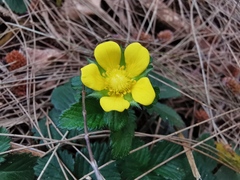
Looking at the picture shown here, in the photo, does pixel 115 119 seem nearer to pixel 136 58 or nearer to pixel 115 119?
pixel 115 119

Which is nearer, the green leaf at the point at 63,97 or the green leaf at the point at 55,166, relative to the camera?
the green leaf at the point at 55,166

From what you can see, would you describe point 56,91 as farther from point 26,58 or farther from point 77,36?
point 77,36

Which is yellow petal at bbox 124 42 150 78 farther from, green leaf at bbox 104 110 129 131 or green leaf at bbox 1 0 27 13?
green leaf at bbox 1 0 27 13

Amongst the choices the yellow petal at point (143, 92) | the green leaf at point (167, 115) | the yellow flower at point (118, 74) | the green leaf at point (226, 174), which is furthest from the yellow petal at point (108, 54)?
the green leaf at point (226, 174)

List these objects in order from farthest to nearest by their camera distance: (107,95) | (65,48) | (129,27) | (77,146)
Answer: (129,27) → (65,48) → (77,146) → (107,95)

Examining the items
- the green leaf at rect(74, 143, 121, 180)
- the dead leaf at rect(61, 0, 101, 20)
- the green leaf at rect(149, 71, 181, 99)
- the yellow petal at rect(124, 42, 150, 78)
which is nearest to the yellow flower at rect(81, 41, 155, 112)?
the yellow petal at rect(124, 42, 150, 78)

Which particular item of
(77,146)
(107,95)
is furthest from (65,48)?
(107,95)

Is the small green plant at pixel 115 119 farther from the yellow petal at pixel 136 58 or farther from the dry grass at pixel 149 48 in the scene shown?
the dry grass at pixel 149 48
